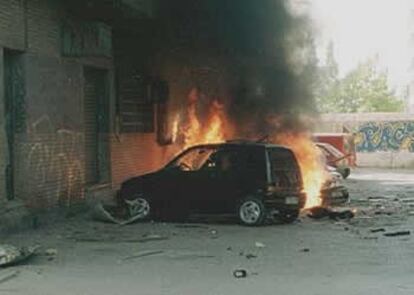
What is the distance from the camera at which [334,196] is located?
1988cm

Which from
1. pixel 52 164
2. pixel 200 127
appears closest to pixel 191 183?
pixel 52 164

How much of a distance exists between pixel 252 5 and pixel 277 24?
2.87 feet

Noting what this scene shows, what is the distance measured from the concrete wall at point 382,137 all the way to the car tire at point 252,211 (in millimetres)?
29694

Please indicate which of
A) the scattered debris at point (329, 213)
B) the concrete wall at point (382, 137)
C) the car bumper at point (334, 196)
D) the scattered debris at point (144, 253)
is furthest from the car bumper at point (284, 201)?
the concrete wall at point (382, 137)

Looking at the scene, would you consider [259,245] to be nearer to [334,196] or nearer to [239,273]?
[239,273]

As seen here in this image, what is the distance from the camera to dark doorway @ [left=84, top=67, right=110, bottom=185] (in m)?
18.3

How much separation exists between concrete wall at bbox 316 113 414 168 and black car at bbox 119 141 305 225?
1147 inches

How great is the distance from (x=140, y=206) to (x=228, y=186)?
1786 millimetres

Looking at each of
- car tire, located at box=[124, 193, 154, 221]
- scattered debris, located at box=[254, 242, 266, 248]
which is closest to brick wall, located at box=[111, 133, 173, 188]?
car tire, located at box=[124, 193, 154, 221]

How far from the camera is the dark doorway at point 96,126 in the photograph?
60.1 feet

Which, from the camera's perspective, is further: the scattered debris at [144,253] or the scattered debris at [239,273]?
the scattered debris at [144,253]

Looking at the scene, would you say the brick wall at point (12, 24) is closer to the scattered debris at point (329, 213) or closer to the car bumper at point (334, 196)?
the scattered debris at point (329, 213)

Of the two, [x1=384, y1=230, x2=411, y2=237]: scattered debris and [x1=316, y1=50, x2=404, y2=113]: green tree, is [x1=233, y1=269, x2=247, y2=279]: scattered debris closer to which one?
[x1=384, y1=230, x2=411, y2=237]: scattered debris

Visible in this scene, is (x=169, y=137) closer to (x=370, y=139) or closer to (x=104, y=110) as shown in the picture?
(x=104, y=110)
